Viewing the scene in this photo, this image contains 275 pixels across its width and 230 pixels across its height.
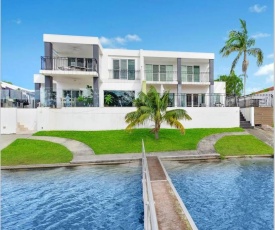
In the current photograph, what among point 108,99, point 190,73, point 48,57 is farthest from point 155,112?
point 190,73

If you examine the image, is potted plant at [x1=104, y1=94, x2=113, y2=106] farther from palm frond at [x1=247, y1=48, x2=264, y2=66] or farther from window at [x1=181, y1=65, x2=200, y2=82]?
palm frond at [x1=247, y1=48, x2=264, y2=66]

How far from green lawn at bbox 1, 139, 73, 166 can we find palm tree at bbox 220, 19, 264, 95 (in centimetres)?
2173

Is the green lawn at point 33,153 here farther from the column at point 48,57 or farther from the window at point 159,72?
the window at point 159,72

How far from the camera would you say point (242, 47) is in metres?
27.0

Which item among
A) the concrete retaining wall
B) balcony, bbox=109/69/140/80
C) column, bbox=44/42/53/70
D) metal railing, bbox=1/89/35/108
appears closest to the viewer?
the concrete retaining wall

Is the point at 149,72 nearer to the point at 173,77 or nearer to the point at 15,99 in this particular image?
the point at 173,77

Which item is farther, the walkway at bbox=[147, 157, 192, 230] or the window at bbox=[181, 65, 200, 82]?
the window at bbox=[181, 65, 200, 82]

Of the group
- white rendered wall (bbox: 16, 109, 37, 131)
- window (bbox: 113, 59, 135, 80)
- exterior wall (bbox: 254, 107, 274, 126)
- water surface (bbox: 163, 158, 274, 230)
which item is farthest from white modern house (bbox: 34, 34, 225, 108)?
water surface (bbox: 163, 158, 274, 230)

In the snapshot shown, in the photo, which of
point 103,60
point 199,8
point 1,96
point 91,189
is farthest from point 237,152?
point 1,96

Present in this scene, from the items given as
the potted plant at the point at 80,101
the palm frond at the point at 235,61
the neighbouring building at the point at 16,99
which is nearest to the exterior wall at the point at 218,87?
the palm frond at the point at 235,61

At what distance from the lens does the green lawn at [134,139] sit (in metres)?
17.1

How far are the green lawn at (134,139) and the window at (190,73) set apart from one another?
28.8ft

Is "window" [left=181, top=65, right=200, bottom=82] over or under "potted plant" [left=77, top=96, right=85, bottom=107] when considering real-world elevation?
over

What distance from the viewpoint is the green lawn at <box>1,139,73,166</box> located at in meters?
14.5
